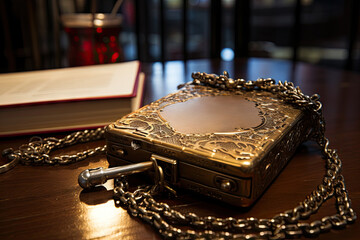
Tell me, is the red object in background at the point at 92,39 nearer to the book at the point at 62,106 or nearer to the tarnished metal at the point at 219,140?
the book at the point at 62,106

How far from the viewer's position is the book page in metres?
0.64

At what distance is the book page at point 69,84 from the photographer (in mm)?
636

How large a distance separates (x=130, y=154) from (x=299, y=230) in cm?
25

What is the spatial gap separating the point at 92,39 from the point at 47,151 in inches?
22.7

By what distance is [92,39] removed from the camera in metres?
1.05

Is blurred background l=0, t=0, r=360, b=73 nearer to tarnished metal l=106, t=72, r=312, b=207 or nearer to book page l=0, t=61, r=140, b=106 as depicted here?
book page l=0, t=61, r=140, b=106

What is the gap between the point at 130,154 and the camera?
47cm

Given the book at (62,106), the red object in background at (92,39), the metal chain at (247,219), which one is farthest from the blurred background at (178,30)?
the metal chain at (247,219)

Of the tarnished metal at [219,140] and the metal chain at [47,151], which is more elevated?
the tarnished metal at [219,140]

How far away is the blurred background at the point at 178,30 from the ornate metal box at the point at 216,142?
629mm

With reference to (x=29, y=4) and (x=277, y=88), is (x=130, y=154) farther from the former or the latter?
(x=29, y=4)

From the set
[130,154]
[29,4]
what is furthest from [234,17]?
[130,154]

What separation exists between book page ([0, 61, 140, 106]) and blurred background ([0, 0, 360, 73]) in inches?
7.6

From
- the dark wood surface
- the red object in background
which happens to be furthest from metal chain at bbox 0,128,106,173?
the red object in background
